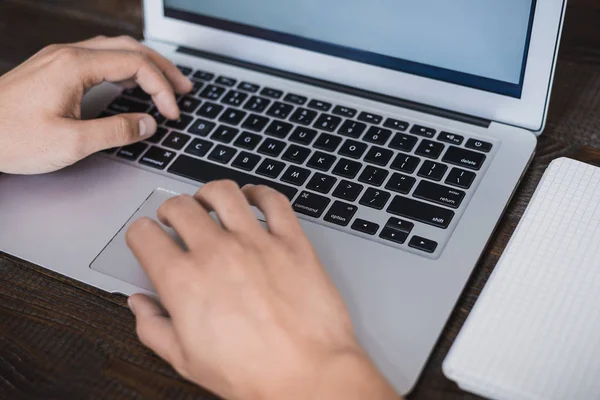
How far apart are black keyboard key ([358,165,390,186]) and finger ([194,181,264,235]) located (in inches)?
5.8

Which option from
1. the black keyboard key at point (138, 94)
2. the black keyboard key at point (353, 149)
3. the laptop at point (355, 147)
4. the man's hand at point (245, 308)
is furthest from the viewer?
the black keyboard key at point (138, 94)

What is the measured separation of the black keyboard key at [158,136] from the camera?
0.78 meters

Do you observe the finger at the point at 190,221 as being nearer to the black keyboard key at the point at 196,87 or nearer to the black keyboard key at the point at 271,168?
the black keyboard key at the point at 271,168

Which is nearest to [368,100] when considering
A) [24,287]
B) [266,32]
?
[266,32]

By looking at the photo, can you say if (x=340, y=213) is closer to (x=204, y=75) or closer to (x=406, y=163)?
(x=406, y=163)

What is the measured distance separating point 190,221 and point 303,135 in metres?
0.21

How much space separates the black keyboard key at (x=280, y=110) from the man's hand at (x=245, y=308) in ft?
0.64

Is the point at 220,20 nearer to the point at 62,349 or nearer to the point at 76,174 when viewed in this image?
the point at 76,174

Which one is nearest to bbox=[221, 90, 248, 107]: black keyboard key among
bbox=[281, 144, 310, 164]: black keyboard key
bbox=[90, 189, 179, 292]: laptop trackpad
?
bbox=[281, 144, 310, 164]: black keyboard key

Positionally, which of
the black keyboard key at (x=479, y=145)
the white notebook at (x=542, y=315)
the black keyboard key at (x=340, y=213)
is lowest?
the white notebook at (x=542, y=315)

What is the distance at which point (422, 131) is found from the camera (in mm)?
746

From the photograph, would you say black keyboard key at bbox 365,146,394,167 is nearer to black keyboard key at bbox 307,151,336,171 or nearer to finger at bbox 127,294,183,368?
black keyboard key at bbox 307,151,336,171

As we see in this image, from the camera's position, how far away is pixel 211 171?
728 mm

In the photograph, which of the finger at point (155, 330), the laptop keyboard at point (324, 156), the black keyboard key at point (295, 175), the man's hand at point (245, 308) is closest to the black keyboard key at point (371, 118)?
the laptop keyboard at point (324, 156)
